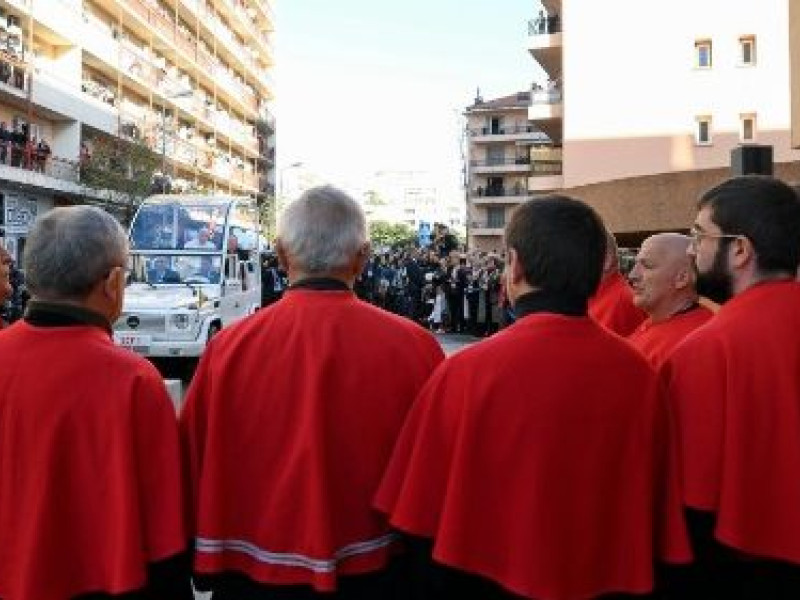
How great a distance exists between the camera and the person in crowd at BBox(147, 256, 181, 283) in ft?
56.4

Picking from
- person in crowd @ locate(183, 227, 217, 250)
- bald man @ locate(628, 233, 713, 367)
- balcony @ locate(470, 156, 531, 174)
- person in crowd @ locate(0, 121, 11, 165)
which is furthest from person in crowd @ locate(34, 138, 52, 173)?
balcony @ locate(470, 156, 531, 174)

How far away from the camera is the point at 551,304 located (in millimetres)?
2623

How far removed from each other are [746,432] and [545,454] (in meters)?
0.57

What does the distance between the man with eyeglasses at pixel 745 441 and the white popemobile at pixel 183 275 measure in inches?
520

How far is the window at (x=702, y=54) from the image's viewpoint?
36375 millimetres

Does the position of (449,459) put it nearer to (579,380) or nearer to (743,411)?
(579,380)

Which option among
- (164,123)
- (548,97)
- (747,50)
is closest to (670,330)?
(747,50)

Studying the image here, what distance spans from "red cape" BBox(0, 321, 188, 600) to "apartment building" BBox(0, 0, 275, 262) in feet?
102

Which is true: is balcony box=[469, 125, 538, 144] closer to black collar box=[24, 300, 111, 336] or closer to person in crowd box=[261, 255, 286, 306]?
person in crowd box=[261, 255, 286, 306]

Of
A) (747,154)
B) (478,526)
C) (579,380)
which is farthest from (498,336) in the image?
(747,154)

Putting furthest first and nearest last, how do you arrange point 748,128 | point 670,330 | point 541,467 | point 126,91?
point 126,91, point 748,128, point 670,330, point 541,467

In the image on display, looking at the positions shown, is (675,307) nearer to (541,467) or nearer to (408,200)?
(541,467)

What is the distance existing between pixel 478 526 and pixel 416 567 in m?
0.23

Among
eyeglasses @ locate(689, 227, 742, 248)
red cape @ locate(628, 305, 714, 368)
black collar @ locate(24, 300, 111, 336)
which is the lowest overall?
red cape @ locate(628, 305, 714, 368)
